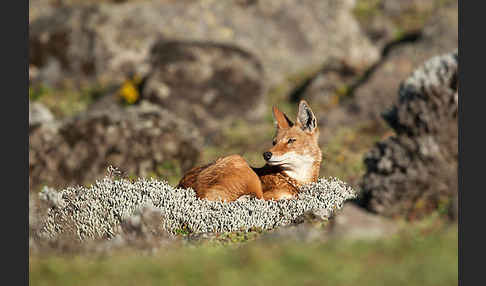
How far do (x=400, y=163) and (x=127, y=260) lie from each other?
11.8ft

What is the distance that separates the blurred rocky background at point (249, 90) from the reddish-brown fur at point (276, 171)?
3.61 feet

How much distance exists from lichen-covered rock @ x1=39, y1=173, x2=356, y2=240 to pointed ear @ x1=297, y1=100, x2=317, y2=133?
4.01ft

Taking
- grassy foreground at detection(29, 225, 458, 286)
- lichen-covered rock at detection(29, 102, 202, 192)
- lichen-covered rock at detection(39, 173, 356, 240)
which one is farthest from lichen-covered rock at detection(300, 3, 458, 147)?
grassy foreground at detection(29, 225, 458, 286)

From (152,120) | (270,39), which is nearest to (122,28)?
(270,39)

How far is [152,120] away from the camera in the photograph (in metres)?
16.4

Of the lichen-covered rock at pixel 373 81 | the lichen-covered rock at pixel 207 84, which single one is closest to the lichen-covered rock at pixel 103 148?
the lichen-covered rock at pixel 207 84

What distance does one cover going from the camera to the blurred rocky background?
730 cm

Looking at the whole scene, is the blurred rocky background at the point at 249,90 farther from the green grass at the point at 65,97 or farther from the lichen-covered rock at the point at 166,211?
the lichen-covered rock at the point at 166,211

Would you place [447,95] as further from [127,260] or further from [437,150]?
[127,260]

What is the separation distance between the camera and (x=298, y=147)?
9.73 m

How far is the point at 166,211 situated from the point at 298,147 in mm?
2494

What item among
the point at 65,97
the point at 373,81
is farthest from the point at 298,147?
the point at 65,97

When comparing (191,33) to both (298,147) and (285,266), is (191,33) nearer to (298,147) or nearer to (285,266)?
(298,147)

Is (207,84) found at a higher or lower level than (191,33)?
lower
